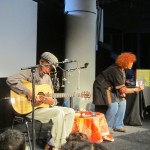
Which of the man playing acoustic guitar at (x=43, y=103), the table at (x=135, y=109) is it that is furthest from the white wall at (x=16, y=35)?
the table at (x=135, y=109)

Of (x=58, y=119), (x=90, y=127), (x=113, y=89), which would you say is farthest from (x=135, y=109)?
(x=58, y=119)

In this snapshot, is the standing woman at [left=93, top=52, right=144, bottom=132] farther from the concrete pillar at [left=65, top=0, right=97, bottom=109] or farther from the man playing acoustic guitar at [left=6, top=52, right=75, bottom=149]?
the concrete pillar at [left=65, top=0, right=97, bottom=109]

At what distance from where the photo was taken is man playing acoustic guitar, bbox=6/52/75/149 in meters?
3.61

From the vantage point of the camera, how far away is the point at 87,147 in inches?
51.8

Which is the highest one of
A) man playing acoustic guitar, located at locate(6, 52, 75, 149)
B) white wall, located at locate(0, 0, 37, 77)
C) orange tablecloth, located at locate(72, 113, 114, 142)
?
white wall, located at locate(0, 0, 37, 77)

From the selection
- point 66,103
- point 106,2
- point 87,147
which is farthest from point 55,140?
point 106,2

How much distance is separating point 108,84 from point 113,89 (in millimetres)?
112

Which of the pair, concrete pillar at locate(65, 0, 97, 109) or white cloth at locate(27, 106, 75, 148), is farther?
concrete pillar at locate(65, 0, 97, 109)

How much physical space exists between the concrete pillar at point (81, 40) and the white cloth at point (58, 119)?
6.89 ft

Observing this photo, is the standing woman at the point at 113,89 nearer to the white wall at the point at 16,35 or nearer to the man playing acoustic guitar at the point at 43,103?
the man playing acoustic guitar at the point at 43,103

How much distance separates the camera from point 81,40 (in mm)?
6020

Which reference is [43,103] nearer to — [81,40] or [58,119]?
[58,119]

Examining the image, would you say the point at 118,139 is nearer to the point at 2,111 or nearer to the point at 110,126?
the point at 110,126

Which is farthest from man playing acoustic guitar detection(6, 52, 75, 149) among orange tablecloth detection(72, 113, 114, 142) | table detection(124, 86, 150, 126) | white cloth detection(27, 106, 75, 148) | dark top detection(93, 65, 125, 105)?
table detection(124, 86, 150, 126)
